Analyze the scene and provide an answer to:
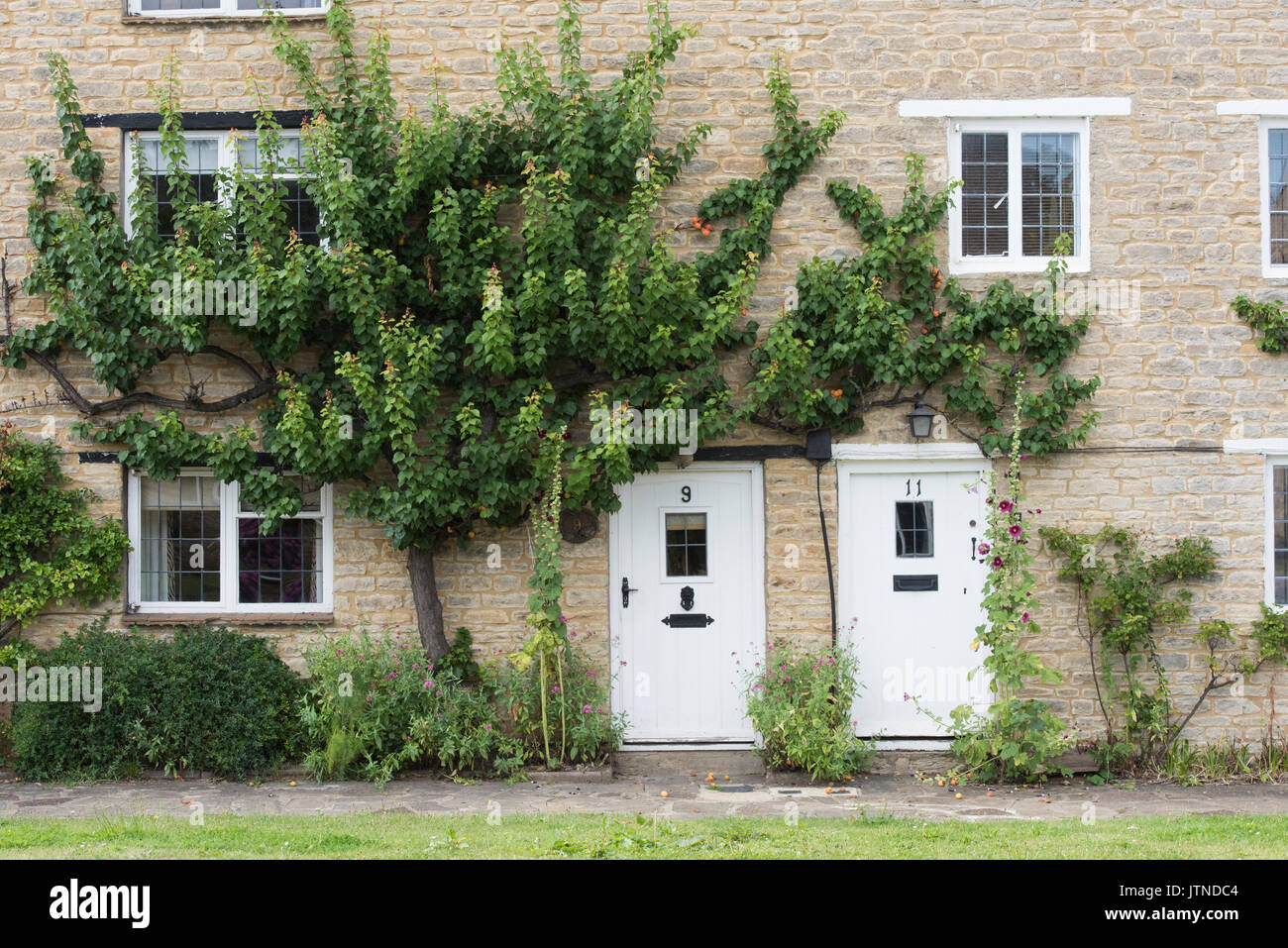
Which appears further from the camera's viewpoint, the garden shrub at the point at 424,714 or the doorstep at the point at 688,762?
the doorstep at the point at 688,762

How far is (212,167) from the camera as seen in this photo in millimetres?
9250

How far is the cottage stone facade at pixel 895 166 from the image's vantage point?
902 cm

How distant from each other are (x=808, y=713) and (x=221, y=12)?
7298 mm

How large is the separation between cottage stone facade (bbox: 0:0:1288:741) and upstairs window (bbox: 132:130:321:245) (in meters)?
0.27

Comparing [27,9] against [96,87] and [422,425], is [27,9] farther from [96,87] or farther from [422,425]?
[422,425]

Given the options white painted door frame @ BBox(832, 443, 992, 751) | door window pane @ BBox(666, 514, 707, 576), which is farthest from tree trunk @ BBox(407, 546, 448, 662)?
white painted door frame @ BBox(832, 443, 992, 751)

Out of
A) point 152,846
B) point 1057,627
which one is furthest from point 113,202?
point 1057,627

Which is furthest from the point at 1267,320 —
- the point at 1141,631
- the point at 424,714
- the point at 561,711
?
the point at 424,714

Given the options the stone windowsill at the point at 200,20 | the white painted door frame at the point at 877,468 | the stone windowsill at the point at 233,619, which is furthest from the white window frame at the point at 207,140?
the white painted door frame at the point at 877,468

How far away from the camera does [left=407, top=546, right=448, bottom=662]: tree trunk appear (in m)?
8.84

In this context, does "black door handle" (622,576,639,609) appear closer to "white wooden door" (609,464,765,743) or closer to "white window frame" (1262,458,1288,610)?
"white wooden door" (609,464,765,743)
